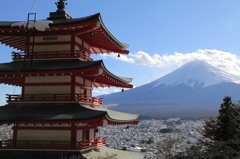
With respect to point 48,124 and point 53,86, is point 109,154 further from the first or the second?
point 53,86

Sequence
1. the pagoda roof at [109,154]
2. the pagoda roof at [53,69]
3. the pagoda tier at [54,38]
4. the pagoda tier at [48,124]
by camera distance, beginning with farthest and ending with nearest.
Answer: the pagoda tier at [54,38], the pagoda roof at [109,154], the pagoda roof at [53,69], the pagoda tier at [48,124]

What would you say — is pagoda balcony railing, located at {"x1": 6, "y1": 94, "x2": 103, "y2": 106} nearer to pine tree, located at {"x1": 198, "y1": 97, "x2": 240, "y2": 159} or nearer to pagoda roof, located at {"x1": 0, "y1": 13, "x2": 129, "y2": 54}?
pagoda roof, located at {"x1": 0, "y1": 13, "x2": 129, "y2": 54}

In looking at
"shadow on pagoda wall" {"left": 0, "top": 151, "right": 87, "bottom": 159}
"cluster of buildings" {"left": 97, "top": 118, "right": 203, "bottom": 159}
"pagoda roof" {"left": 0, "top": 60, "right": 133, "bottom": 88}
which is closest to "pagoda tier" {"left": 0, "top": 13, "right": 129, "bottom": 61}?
"pagoda roof" {"left": 0, "top": 60, "right": 133, "bottom": 88}

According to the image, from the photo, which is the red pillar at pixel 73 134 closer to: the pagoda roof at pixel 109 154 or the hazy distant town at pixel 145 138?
the pagoda roof at pixel 109 154

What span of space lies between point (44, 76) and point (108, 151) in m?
5.27

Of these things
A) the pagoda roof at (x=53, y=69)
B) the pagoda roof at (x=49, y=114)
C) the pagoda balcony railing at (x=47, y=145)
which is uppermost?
the pagoda roof at (x=53, y=69)

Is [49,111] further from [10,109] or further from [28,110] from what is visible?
[10,109]

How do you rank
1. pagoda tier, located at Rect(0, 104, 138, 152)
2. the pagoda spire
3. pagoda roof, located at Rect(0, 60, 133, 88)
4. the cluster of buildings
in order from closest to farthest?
pagoda tier, located at Rect(0, 104, 138, 152) < pagoda roof, located at Rect(0, 60, 133, 88) < the pagoda spire < the cluster of buildings

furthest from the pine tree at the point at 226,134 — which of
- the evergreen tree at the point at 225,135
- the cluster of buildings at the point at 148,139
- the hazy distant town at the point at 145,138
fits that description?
the cluster of buildings at the point at 148,139

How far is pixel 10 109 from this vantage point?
1410 cm

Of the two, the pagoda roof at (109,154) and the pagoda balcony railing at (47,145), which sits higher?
the pagoda balcony railing at (47,145)

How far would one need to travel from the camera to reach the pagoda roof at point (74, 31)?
13.9 meters

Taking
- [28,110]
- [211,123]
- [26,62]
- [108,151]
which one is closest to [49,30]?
[26,62]

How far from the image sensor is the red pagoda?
13242mm
